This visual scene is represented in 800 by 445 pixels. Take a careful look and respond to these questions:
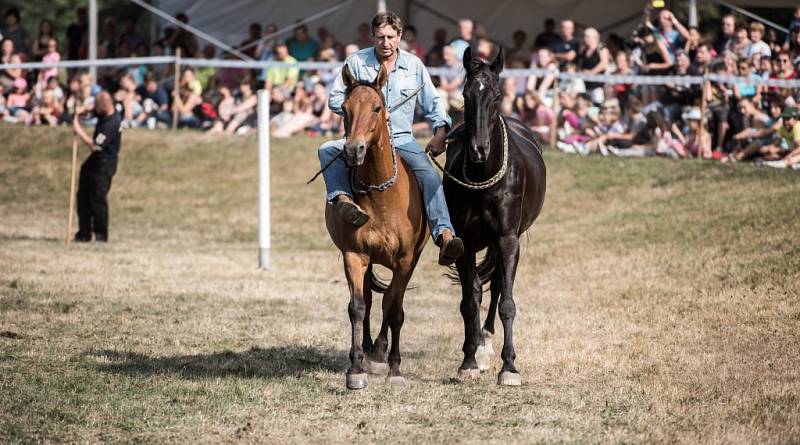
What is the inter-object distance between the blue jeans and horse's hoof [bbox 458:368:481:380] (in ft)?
3.77

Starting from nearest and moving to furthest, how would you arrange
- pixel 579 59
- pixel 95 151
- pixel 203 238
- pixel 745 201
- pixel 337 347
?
pixel 337 347, pixel 745 201, pixel 95 151, pixel 203 238, pixel 579 59

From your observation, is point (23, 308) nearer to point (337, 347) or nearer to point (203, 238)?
point (337, 347)

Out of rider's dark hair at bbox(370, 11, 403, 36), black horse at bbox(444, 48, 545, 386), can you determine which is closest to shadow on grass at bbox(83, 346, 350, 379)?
black horse at bbox(444, 48, 545, 386)

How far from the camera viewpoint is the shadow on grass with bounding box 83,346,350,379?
8.94 m

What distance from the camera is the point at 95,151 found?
58.8 feet

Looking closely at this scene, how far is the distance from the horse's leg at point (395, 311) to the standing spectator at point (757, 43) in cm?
1141

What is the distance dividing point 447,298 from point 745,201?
520cm

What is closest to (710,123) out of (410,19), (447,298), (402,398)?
(447,298)

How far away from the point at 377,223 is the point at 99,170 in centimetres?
1068

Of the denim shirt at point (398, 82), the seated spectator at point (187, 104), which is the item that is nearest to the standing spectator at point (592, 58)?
the seated spectator at point (187, 104)

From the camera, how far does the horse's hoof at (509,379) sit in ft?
28.2

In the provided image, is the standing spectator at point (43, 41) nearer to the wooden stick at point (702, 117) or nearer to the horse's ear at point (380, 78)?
the wooden stick at point (702, 117)

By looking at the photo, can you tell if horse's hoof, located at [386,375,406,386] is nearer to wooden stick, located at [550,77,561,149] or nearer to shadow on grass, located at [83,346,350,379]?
shadow on grass, located at [83,346,350,379]

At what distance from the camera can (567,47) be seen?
845 inches
